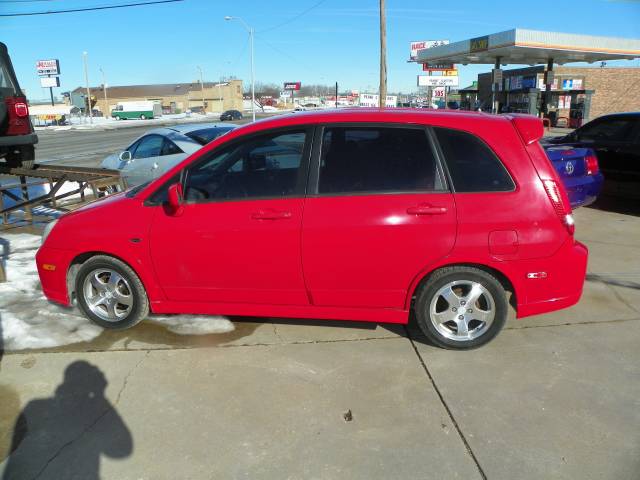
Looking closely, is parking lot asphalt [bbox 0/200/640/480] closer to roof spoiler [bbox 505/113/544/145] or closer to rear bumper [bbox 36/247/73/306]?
rear bumper [bbox 36/247/73/306]

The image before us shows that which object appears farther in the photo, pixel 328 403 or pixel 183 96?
pixel 183 96

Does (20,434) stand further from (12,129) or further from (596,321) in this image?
(12,129)

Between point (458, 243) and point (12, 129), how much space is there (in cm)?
780

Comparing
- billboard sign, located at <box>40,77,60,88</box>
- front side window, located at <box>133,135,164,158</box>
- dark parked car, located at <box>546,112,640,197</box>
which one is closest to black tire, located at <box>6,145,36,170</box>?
front side window, located at <box>133,135,164,158</box>

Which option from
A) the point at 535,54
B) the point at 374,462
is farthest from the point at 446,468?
the point at 535,54

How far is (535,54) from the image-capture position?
29062mm

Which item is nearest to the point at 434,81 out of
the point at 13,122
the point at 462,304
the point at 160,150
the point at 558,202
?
the point at 160,150

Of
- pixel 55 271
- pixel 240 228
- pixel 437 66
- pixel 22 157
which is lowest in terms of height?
pixel 55 271

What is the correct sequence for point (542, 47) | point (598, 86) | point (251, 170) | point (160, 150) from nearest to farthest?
point (251, 170) < point (160, 150) < point (542, 47) < point (598, 86)

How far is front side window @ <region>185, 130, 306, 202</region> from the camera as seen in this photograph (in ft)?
12.3

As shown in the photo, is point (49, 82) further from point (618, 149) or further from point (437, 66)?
point (618, 149)

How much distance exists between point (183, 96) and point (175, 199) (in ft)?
421

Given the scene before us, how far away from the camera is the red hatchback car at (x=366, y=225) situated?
352 cm

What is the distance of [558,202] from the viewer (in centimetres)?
356
